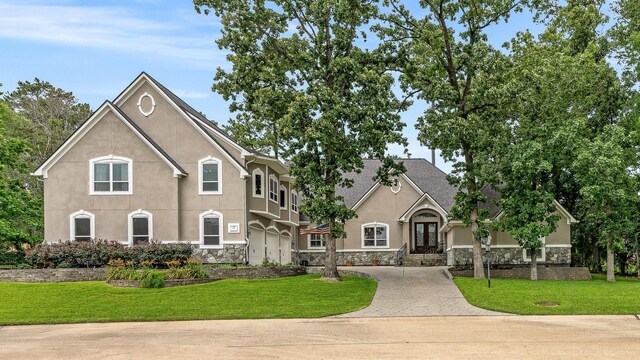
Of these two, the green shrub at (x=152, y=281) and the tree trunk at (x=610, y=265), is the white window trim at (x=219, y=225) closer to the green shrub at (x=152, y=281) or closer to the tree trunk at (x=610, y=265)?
the green shrub at (x=152, y=281)

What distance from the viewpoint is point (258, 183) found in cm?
2934

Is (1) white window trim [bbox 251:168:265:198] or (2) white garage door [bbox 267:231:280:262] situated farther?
(2) white garage door [bbox 267:231:280:262]

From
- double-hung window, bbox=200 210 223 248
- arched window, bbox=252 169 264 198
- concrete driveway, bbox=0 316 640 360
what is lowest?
concrete driveway, bbox=0 316 640 360

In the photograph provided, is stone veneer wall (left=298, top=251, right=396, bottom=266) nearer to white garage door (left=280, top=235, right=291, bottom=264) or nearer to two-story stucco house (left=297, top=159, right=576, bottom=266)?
two-story stucco house (left=297, top=159, right=576, bottom=266)

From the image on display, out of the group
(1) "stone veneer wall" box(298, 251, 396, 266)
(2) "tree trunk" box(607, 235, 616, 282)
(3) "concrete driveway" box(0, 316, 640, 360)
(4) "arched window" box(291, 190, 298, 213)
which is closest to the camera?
(3) "concrete driveway" box(0, 316, 640, 360)

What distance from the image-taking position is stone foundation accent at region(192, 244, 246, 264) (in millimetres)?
27266

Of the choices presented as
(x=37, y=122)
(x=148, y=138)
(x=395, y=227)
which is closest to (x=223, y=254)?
(x=148, y=138)

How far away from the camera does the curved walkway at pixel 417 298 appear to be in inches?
699

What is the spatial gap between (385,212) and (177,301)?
21.4 meters

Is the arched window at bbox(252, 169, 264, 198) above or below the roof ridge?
below

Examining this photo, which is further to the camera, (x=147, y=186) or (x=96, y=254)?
(x=147, y=186)

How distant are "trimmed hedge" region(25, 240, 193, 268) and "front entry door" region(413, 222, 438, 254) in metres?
18.0

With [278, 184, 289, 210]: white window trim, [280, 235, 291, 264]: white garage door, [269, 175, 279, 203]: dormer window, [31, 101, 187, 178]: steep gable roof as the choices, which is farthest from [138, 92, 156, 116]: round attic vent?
[280, 235, 291, 264]: white garage door

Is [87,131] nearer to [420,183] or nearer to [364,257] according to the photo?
[364,257]
